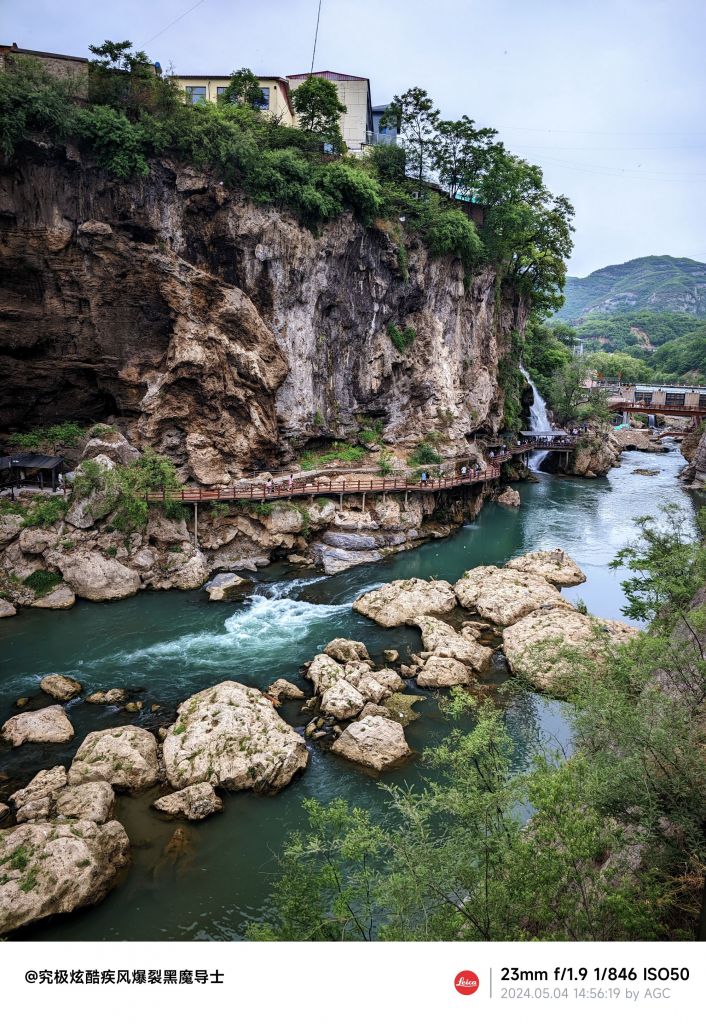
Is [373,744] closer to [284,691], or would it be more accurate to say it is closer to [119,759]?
[284,691]

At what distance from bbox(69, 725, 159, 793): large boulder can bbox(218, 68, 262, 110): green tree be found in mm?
27468

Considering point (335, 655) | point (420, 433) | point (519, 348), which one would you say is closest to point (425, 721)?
point (335, 655)

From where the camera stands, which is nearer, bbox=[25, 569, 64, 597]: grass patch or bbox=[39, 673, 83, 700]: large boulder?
bbox=[39, 673, 83, 700]: large boulder

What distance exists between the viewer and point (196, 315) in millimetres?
24875

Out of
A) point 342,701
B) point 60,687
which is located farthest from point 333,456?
point 60,687

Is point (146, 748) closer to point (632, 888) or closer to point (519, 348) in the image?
point (632, 888)

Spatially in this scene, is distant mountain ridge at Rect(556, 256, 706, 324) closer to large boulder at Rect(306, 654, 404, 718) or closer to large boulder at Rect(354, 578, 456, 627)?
large boulder at Rect(354, 578, 456, 627)

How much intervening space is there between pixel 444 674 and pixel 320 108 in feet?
90.0

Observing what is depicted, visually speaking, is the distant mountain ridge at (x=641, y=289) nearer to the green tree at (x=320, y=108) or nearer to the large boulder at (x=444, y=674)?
the green tree at (x=320, y=108)

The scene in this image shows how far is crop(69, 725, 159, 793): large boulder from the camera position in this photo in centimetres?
1168

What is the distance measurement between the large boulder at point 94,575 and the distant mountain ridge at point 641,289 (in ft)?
141

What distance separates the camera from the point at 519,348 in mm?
42031

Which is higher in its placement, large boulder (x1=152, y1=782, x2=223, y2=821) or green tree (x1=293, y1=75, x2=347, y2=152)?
green tree (x1=293, y1=75, x2=347, y2=152)
